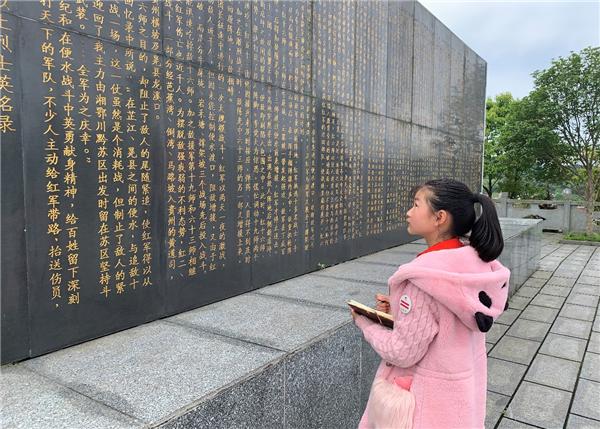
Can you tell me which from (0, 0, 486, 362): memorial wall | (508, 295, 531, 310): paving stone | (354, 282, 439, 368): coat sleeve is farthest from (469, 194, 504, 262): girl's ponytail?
(508, 295, 531, 310): paving stone

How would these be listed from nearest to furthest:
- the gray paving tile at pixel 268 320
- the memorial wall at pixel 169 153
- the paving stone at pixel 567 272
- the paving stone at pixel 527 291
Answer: the memorial wall at pixel 169 153
the gray paving tile at pixel 268 320
the paving stone at pixel 527 291
the paving stone at pixel 567 272

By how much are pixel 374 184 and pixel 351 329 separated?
9.67 feet

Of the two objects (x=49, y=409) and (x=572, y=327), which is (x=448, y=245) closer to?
(x=49, y=409)

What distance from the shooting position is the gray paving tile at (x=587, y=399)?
3.15 meters

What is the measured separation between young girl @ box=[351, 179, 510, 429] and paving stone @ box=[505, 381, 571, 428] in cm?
195

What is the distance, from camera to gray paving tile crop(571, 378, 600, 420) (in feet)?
10.3

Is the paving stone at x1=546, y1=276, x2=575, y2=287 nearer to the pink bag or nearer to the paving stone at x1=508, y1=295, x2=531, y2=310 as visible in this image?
the paving stone at x1=508, y1=295, x2=531, y2=310

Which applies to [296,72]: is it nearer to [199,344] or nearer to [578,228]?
[199,344]

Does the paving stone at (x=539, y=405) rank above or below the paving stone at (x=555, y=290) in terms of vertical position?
above

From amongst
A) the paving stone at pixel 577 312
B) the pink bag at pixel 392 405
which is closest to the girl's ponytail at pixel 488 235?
the pink bag at pixel 392 405

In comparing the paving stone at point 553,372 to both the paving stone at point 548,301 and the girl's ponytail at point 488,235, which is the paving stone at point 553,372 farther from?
the girl's ponytail at point 488,235

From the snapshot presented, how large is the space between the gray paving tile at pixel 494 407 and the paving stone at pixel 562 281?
4.86 metres

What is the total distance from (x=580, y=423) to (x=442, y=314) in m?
2.41

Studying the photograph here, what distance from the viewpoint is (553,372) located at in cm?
387
